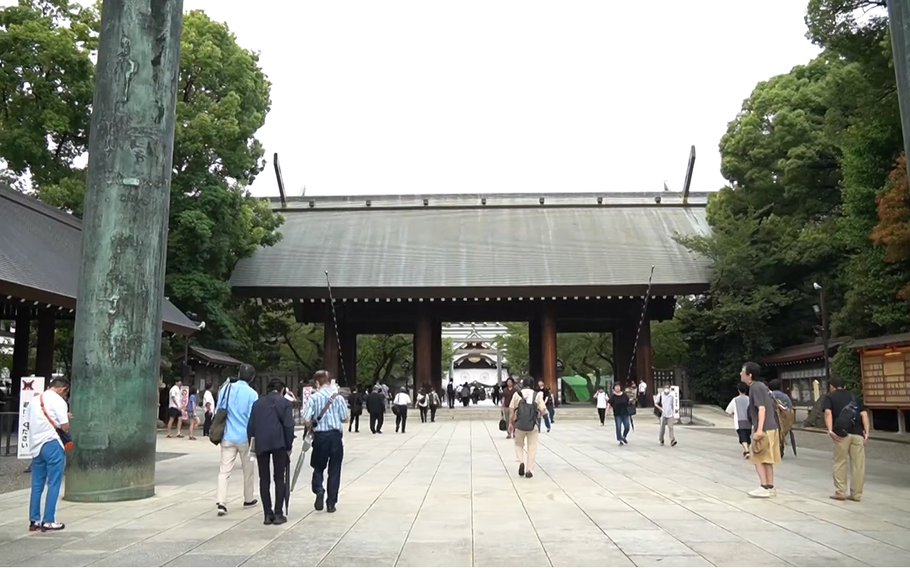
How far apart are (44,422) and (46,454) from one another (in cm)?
30

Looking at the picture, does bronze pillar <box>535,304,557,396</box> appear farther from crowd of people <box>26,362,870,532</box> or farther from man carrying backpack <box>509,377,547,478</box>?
crowd of people <box>26,362,870,532</box>

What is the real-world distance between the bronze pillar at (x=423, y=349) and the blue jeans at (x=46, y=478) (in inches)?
916

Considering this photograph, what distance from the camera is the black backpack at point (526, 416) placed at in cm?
1054

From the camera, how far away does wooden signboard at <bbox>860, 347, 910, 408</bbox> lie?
17156 millimetres

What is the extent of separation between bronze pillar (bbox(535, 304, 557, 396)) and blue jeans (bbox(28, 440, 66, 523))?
919 inches

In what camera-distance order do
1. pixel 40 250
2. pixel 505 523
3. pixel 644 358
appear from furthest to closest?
pixel 644 358 < pixel 40 250 < pixel 505 523

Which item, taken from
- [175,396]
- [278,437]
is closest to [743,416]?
[278,437]

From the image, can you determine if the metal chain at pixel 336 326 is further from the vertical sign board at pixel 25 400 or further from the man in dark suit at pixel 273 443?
the man in dark suit at pixel 273 443

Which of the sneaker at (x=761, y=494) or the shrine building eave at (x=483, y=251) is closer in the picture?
the sneaker at (x=761, y=494)

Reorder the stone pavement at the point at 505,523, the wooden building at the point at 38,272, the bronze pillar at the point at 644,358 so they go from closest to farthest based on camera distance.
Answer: the stone pavement at the point at 505,523 < the wooden building at the point at 38,272 < the bronze pillar at the point at 644,358

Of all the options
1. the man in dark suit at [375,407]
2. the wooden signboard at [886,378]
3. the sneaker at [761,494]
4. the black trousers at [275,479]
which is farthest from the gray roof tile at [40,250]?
the wooden signboard at [886,378]

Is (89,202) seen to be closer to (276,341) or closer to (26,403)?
(26,403)

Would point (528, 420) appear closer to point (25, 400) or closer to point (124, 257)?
point (124, 257)

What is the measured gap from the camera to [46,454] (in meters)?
6.73
